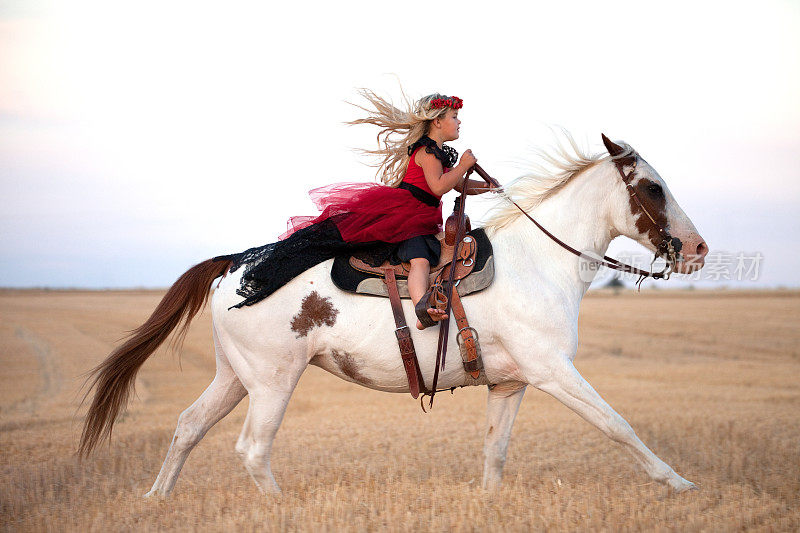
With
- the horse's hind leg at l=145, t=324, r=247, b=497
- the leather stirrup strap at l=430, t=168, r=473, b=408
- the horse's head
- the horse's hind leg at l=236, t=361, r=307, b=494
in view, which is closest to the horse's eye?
the horse's head

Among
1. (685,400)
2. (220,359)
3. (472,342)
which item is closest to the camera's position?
(472,342)

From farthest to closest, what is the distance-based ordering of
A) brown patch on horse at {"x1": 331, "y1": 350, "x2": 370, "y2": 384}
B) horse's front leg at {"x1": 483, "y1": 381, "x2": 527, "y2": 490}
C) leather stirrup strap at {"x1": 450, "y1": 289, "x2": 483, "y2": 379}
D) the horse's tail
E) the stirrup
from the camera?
the horse's tail < horse's front leg at {"x1": 483, "y1": 381, "x2": 527, "y2": 490} < brown patch on horse at {"x1": 331, "y1": 350, "x2": 370, "y2": 384} < leather stirrup strap at {"x1": 450, "y1": 289, "x2": 483, "y2": 379} < the stirrup

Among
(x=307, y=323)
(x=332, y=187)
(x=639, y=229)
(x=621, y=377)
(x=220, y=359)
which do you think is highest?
(x=332, y=187)

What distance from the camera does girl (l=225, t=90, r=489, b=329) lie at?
5.58m

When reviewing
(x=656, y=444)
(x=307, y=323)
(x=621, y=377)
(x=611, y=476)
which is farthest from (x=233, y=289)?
(x=621, y=377)

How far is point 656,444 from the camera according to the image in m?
9.20

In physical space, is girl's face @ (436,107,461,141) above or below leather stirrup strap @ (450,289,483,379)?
above

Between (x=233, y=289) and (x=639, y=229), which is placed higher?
(x=639, y=229)

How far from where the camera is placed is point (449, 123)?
5.78 meters

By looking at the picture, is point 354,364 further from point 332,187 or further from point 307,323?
point 332,187

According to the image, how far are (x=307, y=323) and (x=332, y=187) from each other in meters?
1.29

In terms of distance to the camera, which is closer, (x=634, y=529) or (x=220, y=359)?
(x=634, y=529)

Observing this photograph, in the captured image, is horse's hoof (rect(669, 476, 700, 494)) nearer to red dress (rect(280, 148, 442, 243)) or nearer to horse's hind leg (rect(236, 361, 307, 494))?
red dress (rect(280, 148, 442, 243))

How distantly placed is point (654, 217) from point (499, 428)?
2229 mm
